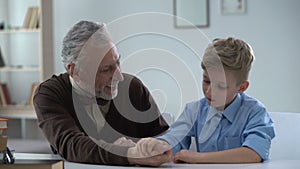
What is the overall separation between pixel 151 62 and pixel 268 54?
202 centimetres

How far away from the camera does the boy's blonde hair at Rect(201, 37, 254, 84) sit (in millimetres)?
1701

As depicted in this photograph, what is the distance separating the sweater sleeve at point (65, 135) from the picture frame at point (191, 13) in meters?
2.83

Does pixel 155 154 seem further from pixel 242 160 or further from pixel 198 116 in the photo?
pixel 198 116

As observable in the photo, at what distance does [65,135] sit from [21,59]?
393 centimetres

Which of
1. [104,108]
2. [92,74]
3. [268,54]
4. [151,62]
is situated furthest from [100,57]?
[268,54]

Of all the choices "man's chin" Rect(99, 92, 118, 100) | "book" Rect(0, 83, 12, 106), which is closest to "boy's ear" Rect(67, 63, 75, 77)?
"man's chin" Rect(99, 92, 118, 100)

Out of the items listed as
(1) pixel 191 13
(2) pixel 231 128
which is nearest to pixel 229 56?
(2) pixel 231 128

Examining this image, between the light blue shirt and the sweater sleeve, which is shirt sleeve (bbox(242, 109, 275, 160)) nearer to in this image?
the light blue shirt

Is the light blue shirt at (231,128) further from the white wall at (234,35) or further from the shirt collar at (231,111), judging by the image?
the white wall at (234,35)

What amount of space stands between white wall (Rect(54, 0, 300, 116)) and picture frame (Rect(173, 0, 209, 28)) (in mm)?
46

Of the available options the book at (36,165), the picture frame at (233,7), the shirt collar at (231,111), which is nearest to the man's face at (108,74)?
the shirt collar at (231,111)

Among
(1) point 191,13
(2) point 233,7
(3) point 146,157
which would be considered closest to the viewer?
(3) point 146,157

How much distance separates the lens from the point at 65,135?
4.96ft

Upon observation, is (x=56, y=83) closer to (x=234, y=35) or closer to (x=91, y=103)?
(x=91, y=103)
